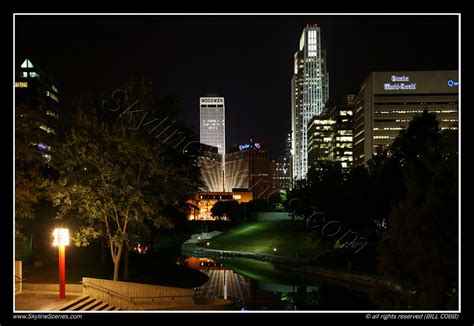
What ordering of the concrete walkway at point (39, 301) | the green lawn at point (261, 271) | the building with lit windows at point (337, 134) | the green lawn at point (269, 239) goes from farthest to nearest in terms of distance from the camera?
the building with lit windows at point (337, 134) < the green lawn at point (269, 239) < the green lawn at point (261, 271) < the concrete walkway at point (39, 301)

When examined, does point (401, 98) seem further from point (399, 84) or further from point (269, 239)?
point (269, 239)

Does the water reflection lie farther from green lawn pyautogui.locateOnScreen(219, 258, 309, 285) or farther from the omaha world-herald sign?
the omaha world-herald sign

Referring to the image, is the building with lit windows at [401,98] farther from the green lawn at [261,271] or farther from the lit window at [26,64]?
the green lawn at [261,271]

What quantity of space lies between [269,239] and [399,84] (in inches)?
3422

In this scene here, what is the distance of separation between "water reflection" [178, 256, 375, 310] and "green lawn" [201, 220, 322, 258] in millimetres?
5505

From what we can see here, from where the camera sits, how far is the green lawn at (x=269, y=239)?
5438 centimetres

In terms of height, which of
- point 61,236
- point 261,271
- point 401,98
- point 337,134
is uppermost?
point 401,98

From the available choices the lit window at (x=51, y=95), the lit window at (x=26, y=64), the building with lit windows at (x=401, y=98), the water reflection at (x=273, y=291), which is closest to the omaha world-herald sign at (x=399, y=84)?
the building with lit windows at (x=401, y=98)

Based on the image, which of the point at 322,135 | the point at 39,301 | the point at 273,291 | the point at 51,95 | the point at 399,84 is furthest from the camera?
the point at 322,135

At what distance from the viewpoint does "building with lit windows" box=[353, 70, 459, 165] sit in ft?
440

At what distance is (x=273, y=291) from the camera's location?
3619 cm

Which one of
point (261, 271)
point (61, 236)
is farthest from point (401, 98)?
point (61, 236)
